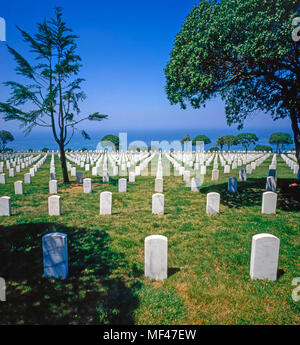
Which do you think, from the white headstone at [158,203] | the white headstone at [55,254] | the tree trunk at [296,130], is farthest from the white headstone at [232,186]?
the white headstone at [55,254]

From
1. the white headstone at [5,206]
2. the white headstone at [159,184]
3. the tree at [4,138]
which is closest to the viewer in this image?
the white headstone at [5,206]

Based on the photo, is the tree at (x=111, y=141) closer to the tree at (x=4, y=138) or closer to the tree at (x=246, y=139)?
the tree at (x=4, y=138)

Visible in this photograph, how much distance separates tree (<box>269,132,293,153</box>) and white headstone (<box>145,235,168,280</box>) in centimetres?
5072

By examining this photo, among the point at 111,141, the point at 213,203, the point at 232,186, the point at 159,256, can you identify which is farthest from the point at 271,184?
the point at 111,141

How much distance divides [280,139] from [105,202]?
51699mm

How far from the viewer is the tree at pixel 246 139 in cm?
4869

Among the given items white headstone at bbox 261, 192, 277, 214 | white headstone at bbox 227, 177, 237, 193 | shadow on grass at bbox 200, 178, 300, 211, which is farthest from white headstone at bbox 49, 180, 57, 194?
white headstone at bbox 261, 192, 277, 214

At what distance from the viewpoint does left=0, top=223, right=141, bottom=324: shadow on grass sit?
11.3 ft

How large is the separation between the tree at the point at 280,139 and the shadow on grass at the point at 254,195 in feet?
132

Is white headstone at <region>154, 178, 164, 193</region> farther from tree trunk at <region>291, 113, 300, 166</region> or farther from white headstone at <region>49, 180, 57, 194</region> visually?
tree trunk at <region>291, 113, 300, 166</region>

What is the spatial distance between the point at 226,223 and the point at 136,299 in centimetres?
475
